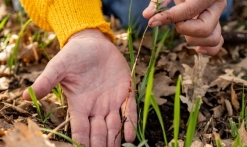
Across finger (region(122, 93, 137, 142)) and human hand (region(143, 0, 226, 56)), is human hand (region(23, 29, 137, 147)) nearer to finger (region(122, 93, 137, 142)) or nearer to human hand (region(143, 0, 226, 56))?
finger (region(122, 93, 137, 142))

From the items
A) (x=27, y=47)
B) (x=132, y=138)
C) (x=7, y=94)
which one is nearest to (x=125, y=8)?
(x=27, y=47)

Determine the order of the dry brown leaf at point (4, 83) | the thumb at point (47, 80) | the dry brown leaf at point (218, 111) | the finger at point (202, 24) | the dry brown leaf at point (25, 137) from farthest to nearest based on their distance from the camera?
1. the dry brown leaf at point (4, 83)
2. the dry brown leaf at point (218, 111)
3. the finger at point (202, 24)
4. the thumb at point (47, 80)
5. the dry brown leaf at point (25, 137)

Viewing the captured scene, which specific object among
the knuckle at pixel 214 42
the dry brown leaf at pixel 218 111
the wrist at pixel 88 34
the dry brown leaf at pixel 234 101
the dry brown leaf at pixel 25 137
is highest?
the wrist at pixel 88 34

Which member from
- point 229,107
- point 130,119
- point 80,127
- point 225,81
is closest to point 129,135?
point 130,119

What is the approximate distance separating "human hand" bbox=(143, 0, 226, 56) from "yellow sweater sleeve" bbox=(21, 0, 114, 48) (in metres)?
0.44

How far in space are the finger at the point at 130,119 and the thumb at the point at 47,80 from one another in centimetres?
31

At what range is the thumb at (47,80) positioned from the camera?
1.38m

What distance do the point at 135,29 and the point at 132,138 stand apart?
4.60ft

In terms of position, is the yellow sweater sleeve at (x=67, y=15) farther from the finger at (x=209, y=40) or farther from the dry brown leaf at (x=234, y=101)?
the dry brown leaf at (x=234, y=101)

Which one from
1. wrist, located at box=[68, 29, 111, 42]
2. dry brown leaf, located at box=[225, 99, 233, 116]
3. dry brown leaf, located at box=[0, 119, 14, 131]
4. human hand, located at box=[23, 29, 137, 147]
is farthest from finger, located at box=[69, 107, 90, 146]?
dry brown leaf, located at box=[225, 99, 233, 116]

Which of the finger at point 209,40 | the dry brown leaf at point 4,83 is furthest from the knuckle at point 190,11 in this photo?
the dry brown leaf at point 4,83

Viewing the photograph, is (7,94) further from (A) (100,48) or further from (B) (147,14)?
(B) (147,14)

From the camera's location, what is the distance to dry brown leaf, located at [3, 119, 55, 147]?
1.06 metres

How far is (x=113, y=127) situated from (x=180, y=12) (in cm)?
54
